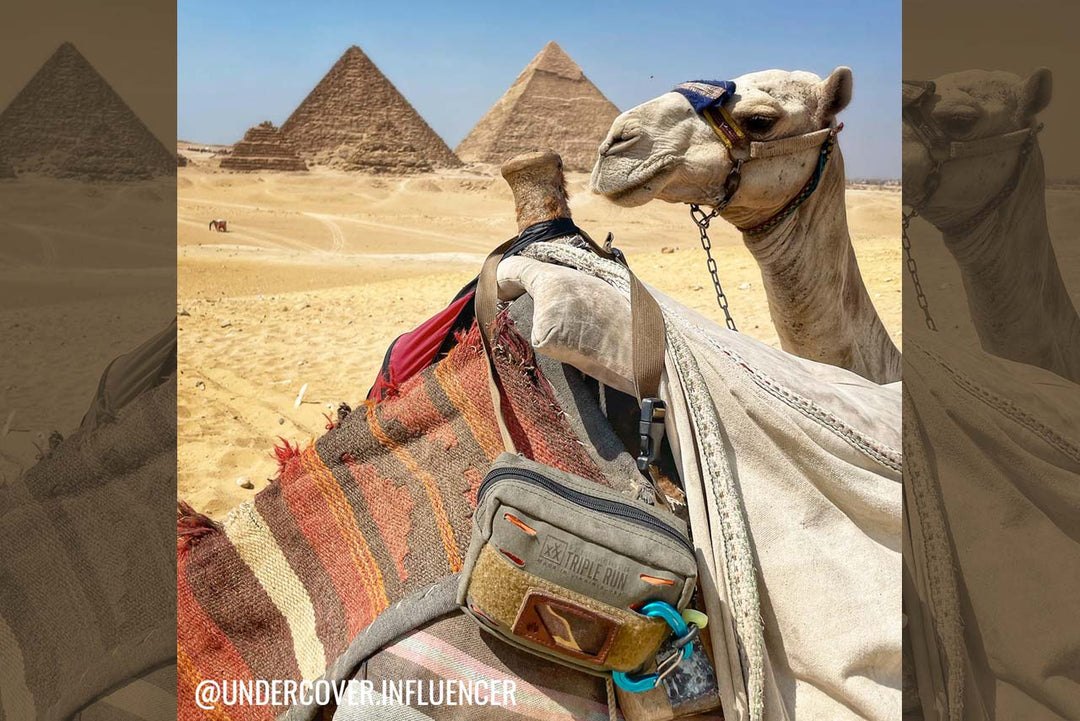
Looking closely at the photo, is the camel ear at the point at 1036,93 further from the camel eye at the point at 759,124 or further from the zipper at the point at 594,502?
the zipper at the point at 594,502

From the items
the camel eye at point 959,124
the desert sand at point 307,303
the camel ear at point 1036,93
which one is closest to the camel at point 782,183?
the camel eye at point 959,124

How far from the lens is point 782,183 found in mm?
2301

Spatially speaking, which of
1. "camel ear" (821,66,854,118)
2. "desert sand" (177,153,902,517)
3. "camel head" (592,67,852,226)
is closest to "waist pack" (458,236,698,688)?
"camel head" (592,67,852,226)

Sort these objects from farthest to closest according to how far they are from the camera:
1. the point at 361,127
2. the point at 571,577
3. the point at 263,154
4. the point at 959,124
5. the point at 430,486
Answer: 1. the point at 361,127
2. the point at 263,154
3. the point at 959,124
4. the point at 430,486
5. the point at 571,577

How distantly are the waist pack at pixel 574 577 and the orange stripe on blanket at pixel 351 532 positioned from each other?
19 cm

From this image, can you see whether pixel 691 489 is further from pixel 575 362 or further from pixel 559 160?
pixel 559 160

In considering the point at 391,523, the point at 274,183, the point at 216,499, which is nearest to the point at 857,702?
the point at 391,523

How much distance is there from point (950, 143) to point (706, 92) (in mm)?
637

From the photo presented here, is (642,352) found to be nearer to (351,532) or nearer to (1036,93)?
(351,532)

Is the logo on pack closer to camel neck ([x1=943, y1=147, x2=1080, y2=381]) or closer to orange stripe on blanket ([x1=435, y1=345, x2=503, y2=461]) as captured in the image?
orange stripe on blanket ([x1=435, y1=345, x2=503, y2=461])

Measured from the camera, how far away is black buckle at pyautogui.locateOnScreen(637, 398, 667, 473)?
128 centimetres

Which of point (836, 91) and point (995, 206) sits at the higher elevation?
point (836, 91)

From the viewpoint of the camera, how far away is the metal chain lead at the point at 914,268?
5.82 ft

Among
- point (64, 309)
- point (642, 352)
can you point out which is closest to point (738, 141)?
point (642, 352)
